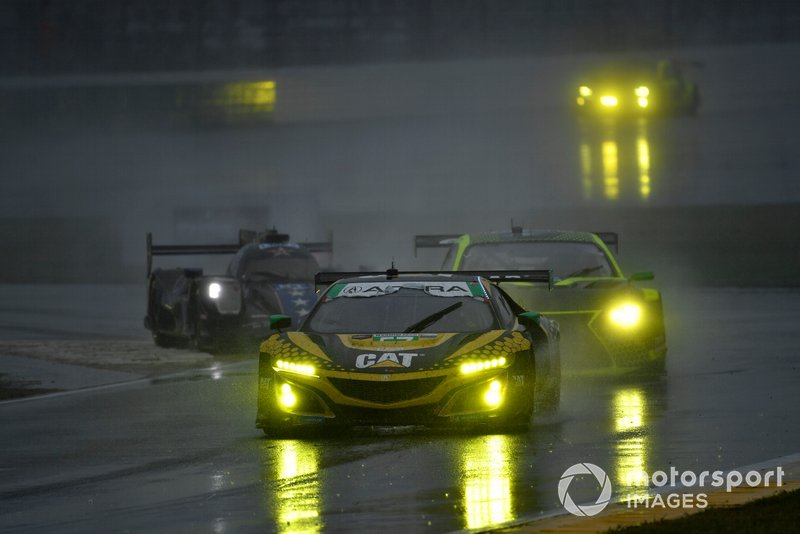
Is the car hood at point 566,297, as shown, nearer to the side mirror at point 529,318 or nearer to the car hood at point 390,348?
the side mirror at point 529,318

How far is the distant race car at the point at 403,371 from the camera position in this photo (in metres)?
12.6

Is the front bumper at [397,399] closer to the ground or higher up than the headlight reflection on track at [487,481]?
higher up

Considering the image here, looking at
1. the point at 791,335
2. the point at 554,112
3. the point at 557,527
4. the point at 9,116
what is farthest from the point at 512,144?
the point at 557,527

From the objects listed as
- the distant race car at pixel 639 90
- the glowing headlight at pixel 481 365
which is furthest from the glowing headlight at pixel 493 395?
the distant race car at pixel 639 90

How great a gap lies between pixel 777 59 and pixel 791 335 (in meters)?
29.1

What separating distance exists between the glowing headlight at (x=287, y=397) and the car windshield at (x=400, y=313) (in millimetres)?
747

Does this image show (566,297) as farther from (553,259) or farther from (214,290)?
(214,290)

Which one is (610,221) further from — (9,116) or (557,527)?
(557,527)

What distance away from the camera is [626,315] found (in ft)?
56.9

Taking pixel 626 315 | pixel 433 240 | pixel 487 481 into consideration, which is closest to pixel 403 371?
pixel 487 481

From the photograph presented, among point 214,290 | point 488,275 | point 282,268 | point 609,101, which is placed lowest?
point 488,275

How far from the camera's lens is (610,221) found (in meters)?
43.0

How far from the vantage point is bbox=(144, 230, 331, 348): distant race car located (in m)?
21.7

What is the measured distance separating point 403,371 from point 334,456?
1067 millimetres
